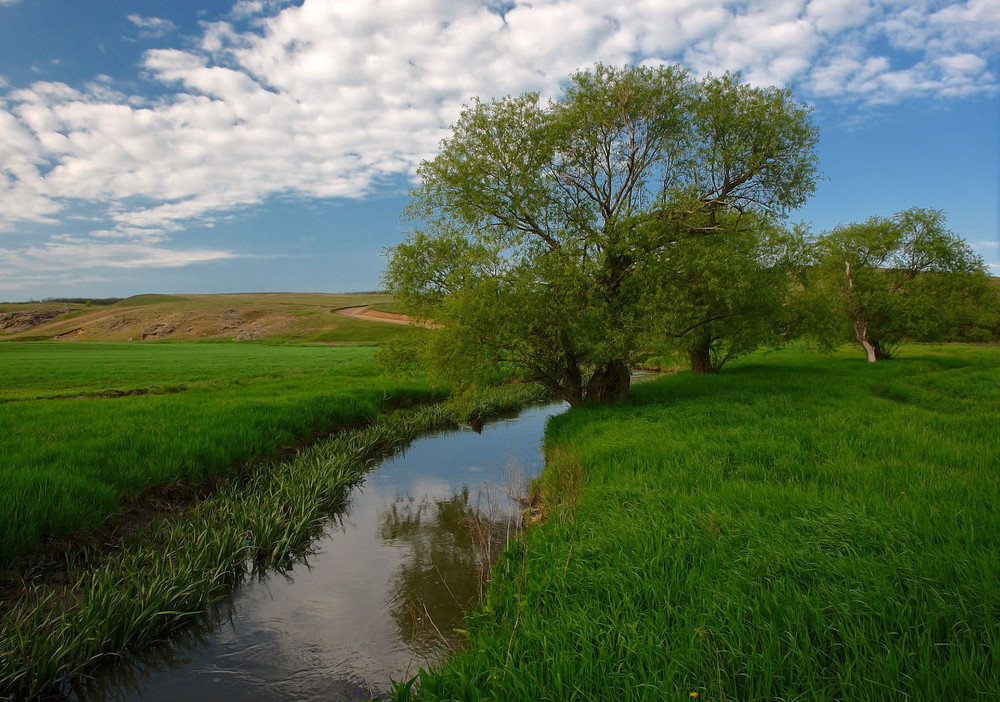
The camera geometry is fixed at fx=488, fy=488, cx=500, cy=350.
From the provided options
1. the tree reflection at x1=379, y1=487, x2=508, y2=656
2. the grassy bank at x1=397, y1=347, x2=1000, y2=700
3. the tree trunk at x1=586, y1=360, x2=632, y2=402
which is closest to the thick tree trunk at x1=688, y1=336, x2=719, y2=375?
the tree trunk at x1=586, y1=360, x2=632, y2=402

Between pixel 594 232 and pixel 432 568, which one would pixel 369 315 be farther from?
pixel 432 568

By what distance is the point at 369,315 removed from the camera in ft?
305

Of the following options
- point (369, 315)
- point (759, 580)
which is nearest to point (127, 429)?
point (759, 580)

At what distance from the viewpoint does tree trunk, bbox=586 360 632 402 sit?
681 inches

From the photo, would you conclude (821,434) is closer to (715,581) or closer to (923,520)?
(923,520)

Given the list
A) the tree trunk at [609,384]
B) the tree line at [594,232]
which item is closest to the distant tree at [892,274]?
the tree line at [594,232]

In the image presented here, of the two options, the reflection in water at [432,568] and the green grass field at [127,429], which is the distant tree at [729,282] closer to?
the reflection in water at [432,568]

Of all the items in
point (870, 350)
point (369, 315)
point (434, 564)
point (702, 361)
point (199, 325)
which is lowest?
point (434, 564)

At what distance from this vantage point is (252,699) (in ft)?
17.0

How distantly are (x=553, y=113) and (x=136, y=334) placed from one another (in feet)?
289

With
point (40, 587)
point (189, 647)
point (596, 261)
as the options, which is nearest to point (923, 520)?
point (189, 647)

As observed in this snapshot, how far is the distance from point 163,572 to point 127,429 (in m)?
6.12

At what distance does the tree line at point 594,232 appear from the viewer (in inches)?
580

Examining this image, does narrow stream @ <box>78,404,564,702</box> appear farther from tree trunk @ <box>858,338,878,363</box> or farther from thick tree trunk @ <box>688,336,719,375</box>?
tree trunk @ <box>858,338,878,363</box>
